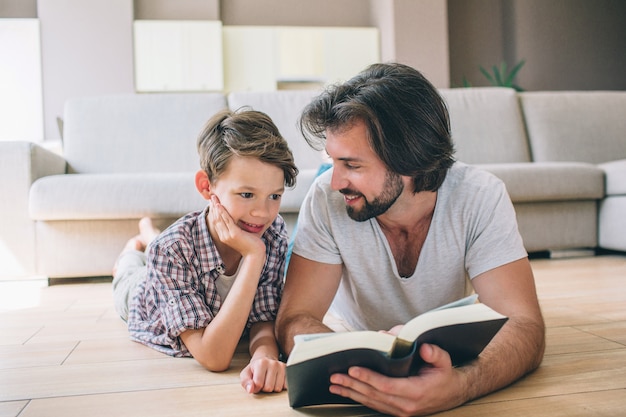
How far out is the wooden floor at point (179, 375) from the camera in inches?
34.9

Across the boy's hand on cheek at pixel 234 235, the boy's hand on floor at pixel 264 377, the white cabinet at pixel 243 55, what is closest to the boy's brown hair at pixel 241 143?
the boy's hand on cheek at pixel 234 235

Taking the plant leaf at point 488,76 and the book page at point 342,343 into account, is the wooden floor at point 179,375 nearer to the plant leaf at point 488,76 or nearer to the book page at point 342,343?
the book page at point 342,343

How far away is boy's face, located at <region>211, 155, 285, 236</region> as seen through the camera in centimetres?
117

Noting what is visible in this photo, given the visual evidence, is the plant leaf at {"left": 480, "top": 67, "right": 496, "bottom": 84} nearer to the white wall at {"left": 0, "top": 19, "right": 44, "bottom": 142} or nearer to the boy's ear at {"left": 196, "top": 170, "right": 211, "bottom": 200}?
the white wall at {"left": 0, "top": 19, "right": 44, "bottom": 142}

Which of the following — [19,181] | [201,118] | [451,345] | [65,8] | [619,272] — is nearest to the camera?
[451,345]

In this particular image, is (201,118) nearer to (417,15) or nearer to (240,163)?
(240,163)

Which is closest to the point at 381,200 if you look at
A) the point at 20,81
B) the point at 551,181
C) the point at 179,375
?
the point at 179,375

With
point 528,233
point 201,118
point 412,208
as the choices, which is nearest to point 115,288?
point 412,208

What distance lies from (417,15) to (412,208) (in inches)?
193

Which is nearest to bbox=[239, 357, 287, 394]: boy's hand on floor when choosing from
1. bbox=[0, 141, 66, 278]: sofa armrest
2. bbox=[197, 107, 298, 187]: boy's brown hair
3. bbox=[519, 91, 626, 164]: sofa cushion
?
bbox=[197, 107, 298, 187]: boy's brown hair

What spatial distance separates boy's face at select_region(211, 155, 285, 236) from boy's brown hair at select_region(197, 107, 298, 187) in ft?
0.05

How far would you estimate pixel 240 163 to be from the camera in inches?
46.4

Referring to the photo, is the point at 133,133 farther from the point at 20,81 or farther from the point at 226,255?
the point at 20,81

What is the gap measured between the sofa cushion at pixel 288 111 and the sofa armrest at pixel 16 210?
3.99 feet
